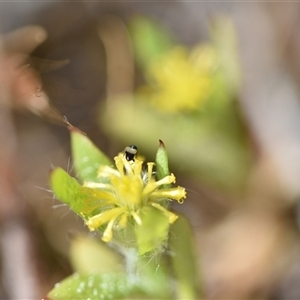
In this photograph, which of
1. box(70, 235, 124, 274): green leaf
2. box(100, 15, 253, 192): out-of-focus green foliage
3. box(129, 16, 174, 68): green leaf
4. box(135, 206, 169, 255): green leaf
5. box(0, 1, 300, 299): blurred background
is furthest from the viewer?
box(129, 16, 174, 68): green leaf

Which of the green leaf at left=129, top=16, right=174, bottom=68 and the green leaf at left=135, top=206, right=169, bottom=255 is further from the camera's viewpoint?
the green leaf at left=129, top=16, right=174, bottom=68

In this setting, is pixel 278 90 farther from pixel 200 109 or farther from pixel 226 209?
pixel 226 209

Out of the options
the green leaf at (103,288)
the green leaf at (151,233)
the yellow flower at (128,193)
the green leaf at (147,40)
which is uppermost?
the green leaf at (147,40)

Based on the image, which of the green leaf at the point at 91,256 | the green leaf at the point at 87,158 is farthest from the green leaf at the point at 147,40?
the green leaf at the point at 87,158

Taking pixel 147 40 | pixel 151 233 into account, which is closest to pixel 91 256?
pixel 151 233

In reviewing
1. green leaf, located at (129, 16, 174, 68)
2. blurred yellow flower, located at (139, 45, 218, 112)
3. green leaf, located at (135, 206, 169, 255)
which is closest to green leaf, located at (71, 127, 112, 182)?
green leaf, located at (135, 206, 169, 255)

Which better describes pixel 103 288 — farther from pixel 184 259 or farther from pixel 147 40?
pixel 147 40

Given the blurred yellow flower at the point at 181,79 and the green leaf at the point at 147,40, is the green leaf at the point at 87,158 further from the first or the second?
the green leaf at the point at 147,40

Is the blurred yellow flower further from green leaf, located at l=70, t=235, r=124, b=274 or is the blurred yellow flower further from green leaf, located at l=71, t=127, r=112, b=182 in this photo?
green leaf, located at l=71, t=127, r=112, b=182
